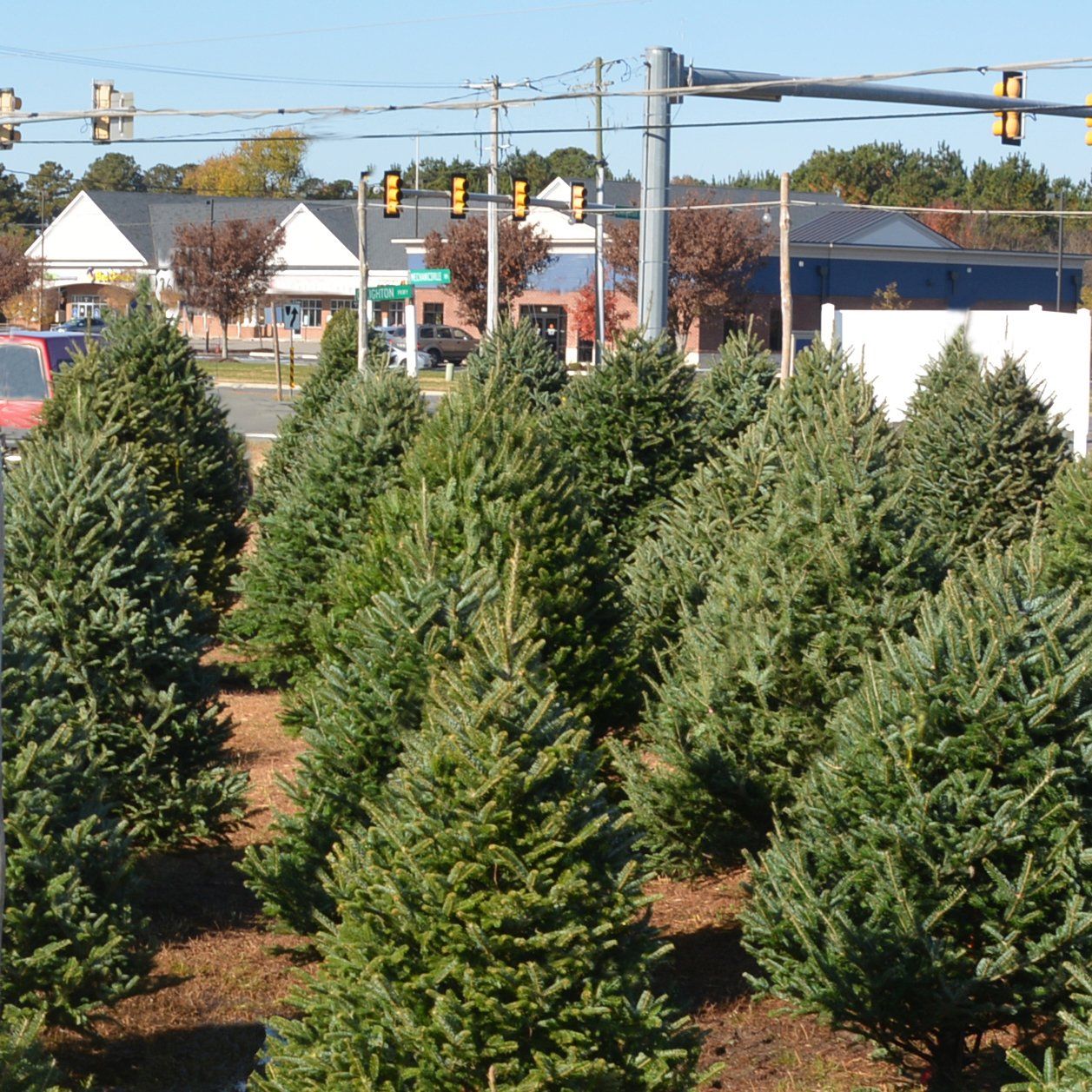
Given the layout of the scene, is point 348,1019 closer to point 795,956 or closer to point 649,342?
point 795,956

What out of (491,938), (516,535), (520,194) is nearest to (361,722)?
(516,535)

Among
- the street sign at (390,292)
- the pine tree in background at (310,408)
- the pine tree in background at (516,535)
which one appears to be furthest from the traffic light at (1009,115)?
the street sign at (390,292)

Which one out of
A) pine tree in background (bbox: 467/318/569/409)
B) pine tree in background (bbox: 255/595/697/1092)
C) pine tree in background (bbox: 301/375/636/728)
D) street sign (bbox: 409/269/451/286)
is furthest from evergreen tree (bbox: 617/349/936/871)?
street sign (bbox: 409/269/451/286)

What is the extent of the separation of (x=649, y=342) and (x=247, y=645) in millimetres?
4038

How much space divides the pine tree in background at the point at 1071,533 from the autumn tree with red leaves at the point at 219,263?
5352 centimetres

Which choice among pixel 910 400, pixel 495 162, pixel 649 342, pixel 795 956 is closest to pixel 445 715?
pixel 795 956

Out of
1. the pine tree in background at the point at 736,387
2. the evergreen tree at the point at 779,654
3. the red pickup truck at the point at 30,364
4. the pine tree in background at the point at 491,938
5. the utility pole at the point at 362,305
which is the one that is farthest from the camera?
the utility pole at the point at 362,305

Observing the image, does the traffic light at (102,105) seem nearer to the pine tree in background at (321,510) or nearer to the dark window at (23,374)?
the dark window at (23,374)

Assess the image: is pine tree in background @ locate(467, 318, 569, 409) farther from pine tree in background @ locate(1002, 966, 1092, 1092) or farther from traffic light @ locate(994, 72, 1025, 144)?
pine tree in background @ locate(1002, 966, 1092, 1092)

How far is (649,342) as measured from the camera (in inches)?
498

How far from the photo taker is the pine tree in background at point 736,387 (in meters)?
15.1

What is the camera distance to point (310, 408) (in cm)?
1603

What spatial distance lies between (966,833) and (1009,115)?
1644cm

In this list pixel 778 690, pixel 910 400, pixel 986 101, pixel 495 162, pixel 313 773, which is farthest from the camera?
pixel 495 162
